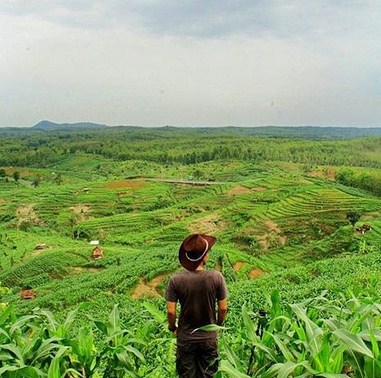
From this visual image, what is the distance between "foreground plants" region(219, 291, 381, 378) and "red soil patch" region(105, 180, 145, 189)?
71063 millimetres

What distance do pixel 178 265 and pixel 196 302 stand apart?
20558mm

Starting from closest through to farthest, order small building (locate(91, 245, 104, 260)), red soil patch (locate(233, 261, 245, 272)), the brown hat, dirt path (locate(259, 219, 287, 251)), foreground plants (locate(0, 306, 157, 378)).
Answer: foreground plants (locate(0, 306, 157, 378)), the brown hat, red soil patch (locate(233, 261, 245, 272)), small building (locate(91, 245, 104, 260)), dirt path (locate(259, 219, 287, 251))

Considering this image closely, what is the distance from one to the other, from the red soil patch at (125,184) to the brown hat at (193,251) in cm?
7071

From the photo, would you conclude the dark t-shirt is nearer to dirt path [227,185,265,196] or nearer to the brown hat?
the brown hat

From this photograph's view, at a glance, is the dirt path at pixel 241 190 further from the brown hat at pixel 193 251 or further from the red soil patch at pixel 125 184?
the brown hat at pixel 193 251

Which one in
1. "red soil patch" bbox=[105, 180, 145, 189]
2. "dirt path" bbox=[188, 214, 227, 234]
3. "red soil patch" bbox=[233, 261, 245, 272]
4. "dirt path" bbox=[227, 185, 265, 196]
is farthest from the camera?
"red soil patch" bbox=[105, 180, 145, 189]

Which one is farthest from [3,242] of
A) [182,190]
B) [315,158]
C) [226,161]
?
[315,158]

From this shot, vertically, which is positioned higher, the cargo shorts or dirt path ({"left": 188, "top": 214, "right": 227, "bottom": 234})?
the cargo shorts

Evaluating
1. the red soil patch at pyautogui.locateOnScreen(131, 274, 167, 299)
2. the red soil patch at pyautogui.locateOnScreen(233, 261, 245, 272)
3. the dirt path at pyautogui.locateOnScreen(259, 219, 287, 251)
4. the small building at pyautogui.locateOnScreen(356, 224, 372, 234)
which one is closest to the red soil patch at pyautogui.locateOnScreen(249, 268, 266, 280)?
the red soil patch at pyautogui.locateOnScreen(233, 261, 245, 272)

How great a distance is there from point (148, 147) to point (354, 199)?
101m

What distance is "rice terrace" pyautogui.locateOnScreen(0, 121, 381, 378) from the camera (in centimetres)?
365

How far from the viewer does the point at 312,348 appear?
322 cm

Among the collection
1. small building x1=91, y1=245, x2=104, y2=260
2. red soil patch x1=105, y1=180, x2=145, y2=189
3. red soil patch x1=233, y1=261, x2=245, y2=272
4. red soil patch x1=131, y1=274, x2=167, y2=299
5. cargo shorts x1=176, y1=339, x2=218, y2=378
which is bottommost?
red soil patch x1=105, y1=180, x2=145, y2=189

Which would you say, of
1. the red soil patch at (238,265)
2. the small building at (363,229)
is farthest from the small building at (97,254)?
the small building at (363,229)
